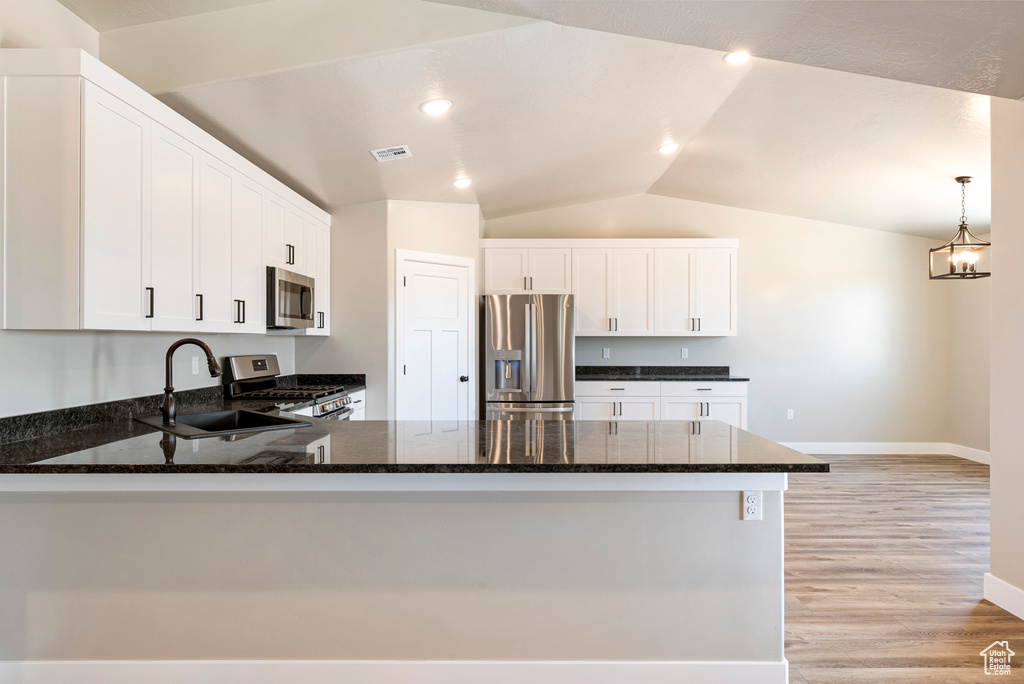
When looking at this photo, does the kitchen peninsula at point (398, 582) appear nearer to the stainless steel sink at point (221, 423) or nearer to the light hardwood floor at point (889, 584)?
the stainless steel sink at point (221, 423)

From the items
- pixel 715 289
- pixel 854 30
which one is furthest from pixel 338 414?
pixel 715 289

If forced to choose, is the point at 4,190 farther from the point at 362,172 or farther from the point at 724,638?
the point at 724,638

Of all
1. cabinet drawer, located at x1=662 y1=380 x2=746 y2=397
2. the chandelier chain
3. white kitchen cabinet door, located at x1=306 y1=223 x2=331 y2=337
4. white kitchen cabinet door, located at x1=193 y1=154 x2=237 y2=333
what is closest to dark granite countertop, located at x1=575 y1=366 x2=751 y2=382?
cabinet drawer, located at x1=662 y1=380 x2=746 y2=397

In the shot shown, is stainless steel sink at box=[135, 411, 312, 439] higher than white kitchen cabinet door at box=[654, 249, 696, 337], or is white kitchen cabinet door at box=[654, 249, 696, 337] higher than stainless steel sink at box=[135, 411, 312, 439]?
white kitchen cabinet door at box=[654, 249, 696, 337]

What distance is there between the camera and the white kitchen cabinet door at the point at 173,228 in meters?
2.42

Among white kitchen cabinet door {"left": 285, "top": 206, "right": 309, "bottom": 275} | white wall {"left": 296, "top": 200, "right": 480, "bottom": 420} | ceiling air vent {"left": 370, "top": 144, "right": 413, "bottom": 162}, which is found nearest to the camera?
ceiling air vent {"left": 370, "top": 144, "right": 413, "bottom": 162}

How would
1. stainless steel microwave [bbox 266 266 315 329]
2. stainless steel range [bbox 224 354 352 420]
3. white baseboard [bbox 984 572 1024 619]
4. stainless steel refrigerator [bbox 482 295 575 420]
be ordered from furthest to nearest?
stainless steel refrigerator [bbox 482 295 575 420], stainless steel microwave [bbox 266 266 315 329], stainless steel range [bbox 224 354 352 420], white baseboard [bbox 984 572 1024 619]

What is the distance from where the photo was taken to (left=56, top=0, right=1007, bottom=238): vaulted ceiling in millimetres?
2234

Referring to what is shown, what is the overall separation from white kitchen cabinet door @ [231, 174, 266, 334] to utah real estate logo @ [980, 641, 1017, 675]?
3.66 metres

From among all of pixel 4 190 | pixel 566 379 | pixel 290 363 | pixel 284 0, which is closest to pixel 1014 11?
pixel 284 0

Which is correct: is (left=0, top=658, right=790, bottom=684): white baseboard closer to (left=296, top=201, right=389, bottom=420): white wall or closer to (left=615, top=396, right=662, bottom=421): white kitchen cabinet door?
(left=296, top=201, right=389, bottom=420): white wall

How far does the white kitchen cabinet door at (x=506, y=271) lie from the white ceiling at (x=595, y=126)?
477 mm

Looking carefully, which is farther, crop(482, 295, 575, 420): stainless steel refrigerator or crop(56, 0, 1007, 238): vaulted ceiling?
crop(482, 295, 575, 420): stainless steel refrigerator

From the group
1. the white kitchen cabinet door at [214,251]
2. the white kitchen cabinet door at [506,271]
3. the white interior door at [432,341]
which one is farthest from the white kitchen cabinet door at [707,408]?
the white kitchen cabinet door at [214,251]
